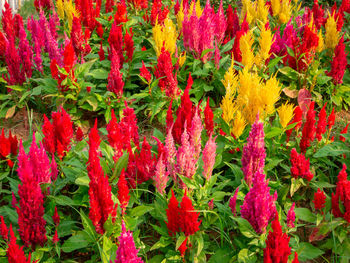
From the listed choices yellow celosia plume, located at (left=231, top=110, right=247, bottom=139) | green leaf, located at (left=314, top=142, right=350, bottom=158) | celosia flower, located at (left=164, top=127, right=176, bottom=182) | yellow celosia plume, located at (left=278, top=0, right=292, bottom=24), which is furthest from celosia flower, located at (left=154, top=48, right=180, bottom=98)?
yellow celosia plume, located at (left=278, top=0, right=292, bottom=24)

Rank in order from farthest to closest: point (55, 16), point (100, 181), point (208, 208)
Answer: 1. point (55, 16)
2. point (208, 208)
3. point (100, 181)

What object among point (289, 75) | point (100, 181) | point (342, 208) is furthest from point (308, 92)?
point (100, 181)

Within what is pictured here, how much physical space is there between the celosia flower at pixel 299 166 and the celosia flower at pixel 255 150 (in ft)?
1.35

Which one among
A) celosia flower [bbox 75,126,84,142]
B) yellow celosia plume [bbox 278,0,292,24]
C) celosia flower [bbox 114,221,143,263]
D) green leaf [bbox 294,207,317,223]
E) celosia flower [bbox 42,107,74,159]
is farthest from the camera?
yellow celosia plume [bbox 278,0,292,24]

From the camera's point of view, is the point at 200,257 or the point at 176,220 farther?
the point at 200,257

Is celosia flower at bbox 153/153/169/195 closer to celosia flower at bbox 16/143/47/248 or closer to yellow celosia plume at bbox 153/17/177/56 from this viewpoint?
celosia flower at bbox 16/143/47/248

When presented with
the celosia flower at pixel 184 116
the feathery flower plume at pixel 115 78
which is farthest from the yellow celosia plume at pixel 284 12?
the celosia flower at pixel 184 116

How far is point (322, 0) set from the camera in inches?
303

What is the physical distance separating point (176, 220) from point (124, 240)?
755 mm

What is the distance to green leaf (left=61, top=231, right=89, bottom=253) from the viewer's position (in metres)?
2.71

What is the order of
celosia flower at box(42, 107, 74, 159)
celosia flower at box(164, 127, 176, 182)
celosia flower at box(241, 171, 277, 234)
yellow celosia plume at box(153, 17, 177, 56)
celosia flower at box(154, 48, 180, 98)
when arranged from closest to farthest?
celosia flower at box(241, 171, 277, 234) → celosia flower at box(164, 127, 176, 182) → celosia flower at box(42, 107, 74, 159) → celosia flower at box(154, 48, 180, 98) → yellow celosia plume at box(153, 17, 177, 56)

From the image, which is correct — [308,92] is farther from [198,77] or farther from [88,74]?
[88,74]

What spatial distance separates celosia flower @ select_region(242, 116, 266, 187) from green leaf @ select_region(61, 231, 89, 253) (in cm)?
127

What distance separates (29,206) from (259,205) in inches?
58.8
